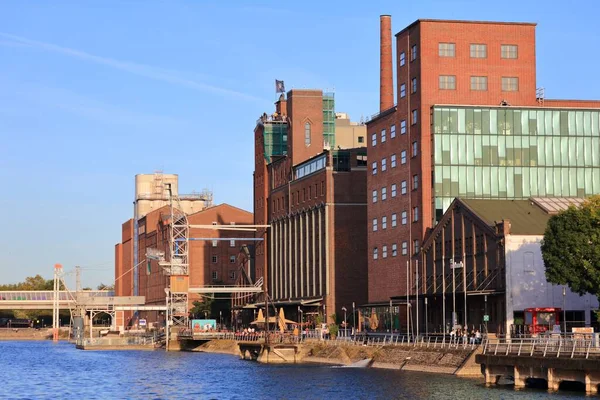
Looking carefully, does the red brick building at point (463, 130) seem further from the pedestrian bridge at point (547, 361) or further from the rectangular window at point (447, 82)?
the pedestrian bridge at point (547, 361)

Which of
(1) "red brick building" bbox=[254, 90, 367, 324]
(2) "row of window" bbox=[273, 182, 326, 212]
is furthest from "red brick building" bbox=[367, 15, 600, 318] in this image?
(2) "row of window" bbox=[273, 182, 326, 212]

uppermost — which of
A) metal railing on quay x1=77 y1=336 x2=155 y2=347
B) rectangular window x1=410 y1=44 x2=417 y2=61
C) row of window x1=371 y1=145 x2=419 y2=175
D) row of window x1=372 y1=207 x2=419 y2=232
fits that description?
rectangular window x1=410 y1=44 x2=417 y2=61

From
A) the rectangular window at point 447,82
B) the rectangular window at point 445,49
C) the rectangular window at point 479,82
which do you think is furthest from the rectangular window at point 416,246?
the rectangular window at point 445,49

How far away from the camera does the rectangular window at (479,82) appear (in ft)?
447

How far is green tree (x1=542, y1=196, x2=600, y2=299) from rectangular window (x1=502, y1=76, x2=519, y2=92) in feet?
150

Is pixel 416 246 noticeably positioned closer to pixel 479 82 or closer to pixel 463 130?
pixel 463 130

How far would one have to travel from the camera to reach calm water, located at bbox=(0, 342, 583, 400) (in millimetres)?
81125

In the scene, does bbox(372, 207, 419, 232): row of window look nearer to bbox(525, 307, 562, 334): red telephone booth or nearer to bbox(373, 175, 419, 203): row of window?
bbox(373, 175, 419, 203): row of window

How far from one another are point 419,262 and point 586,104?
132 ft

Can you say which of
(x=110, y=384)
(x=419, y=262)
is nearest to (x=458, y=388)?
(x=110, y=384)

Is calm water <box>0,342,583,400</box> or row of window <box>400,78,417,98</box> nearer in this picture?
calm water <box>0,342,583,400</box>

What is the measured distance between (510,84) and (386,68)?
69.9 ft

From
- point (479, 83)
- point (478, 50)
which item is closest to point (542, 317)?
point (479, 83)

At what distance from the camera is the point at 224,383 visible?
9875 cm
